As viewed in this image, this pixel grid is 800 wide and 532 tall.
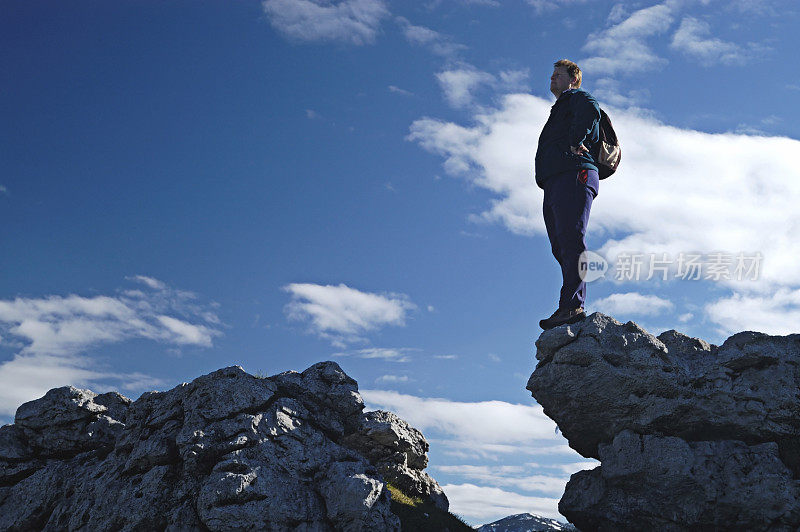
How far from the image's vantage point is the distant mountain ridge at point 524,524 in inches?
771

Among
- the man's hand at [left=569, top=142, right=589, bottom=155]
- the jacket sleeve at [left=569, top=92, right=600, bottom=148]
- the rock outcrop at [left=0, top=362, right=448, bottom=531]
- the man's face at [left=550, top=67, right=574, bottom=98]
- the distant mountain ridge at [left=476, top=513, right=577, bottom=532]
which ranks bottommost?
the distant mountain ridge at [left=476, top=513, right=577, bottom=532]

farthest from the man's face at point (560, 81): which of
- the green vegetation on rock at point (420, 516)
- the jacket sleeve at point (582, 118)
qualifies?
the green vegetation on rock at point (420, 516)

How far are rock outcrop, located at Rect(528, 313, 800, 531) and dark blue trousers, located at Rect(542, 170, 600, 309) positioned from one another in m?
0.92

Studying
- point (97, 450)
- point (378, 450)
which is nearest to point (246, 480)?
point (378, 450)

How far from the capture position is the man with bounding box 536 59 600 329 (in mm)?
17219

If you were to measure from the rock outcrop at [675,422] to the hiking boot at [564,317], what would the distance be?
1.29 ft

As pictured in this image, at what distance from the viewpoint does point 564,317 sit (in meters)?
17.3

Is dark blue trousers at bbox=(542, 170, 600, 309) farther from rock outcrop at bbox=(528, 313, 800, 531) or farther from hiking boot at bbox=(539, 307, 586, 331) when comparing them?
rock outcrop at bbox=(528, 313, 800, 531)

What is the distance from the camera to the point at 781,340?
53.2 ft

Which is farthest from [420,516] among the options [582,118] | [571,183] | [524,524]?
[582,118]

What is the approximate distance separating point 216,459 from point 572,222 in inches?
433

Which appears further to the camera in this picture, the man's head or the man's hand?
the man's head

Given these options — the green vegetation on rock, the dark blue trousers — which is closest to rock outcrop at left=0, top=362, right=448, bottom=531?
the green vegetation on rock

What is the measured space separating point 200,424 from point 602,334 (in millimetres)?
10341
